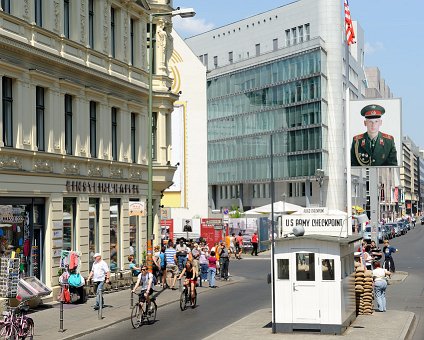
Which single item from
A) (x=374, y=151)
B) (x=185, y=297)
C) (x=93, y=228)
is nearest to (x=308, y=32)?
(x=374, y=151)

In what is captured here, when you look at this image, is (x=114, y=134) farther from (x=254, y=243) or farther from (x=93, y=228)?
(x=254, y=243)

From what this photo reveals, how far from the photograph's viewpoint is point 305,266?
19656 millimetres

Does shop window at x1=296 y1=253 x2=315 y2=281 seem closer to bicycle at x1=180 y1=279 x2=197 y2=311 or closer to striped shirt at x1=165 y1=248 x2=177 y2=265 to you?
bicycle at x1=180 y1=279 x2=197 y2=311

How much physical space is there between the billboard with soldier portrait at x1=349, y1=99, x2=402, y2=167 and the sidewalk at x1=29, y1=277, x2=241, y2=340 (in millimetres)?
12341

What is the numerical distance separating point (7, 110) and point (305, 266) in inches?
413

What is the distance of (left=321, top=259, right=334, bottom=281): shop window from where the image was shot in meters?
19.4

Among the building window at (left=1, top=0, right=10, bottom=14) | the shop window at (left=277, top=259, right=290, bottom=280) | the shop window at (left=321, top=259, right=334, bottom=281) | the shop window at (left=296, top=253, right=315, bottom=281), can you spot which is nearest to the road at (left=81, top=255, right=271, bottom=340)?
the shop window at (left=277, top=259, right=290, bottom=280)

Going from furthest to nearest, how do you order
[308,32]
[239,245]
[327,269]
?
[308,32] → [239,245] → [327,269]

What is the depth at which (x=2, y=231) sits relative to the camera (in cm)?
2456

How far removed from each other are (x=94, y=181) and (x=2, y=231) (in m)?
6.35

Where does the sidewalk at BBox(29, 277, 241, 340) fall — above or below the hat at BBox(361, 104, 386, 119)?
below

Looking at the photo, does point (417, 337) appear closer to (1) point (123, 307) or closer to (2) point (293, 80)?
(1) point (123, 307)

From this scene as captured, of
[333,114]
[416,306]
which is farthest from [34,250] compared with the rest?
[333,114]

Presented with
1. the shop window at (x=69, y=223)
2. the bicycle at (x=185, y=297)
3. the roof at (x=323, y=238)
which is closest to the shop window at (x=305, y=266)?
the roof at (x=323, y=238)
